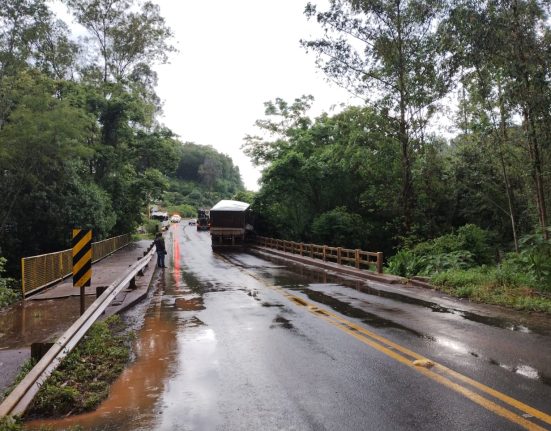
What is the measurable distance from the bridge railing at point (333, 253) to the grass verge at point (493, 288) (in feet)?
12.0

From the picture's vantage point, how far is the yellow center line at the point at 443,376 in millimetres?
4364

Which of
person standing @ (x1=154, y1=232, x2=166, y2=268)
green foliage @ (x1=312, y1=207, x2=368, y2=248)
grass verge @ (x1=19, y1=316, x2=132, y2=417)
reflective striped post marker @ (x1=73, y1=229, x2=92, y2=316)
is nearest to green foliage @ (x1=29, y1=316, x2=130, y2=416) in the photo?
grass verge @ (x1=19, y1=316, x2=132, y2=417)

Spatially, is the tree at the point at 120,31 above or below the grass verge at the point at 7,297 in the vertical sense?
above

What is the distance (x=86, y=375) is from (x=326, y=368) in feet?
10.1

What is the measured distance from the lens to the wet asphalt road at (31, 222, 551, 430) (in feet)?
14.6

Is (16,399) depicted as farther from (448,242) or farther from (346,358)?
(448,242)

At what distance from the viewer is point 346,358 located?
6449 millimetres

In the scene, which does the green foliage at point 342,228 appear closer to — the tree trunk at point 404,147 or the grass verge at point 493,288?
the tree trunk at point 404,147

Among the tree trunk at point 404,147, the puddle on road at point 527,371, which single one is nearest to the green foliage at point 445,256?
the tree trunk at point 404,147

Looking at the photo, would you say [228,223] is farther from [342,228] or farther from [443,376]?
[443,376]

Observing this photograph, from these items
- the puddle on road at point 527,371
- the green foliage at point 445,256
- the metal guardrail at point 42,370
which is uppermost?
the green foliage at point 445,256

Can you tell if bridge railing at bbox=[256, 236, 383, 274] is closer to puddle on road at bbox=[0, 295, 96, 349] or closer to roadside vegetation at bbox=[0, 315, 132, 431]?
puddle on road at bbox=[0, 295, 96, 349]

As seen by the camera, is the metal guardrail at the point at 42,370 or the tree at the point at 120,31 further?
the tree at the point at 120,31

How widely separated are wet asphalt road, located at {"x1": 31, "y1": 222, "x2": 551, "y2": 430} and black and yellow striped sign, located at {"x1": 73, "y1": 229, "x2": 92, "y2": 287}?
4.91ft
